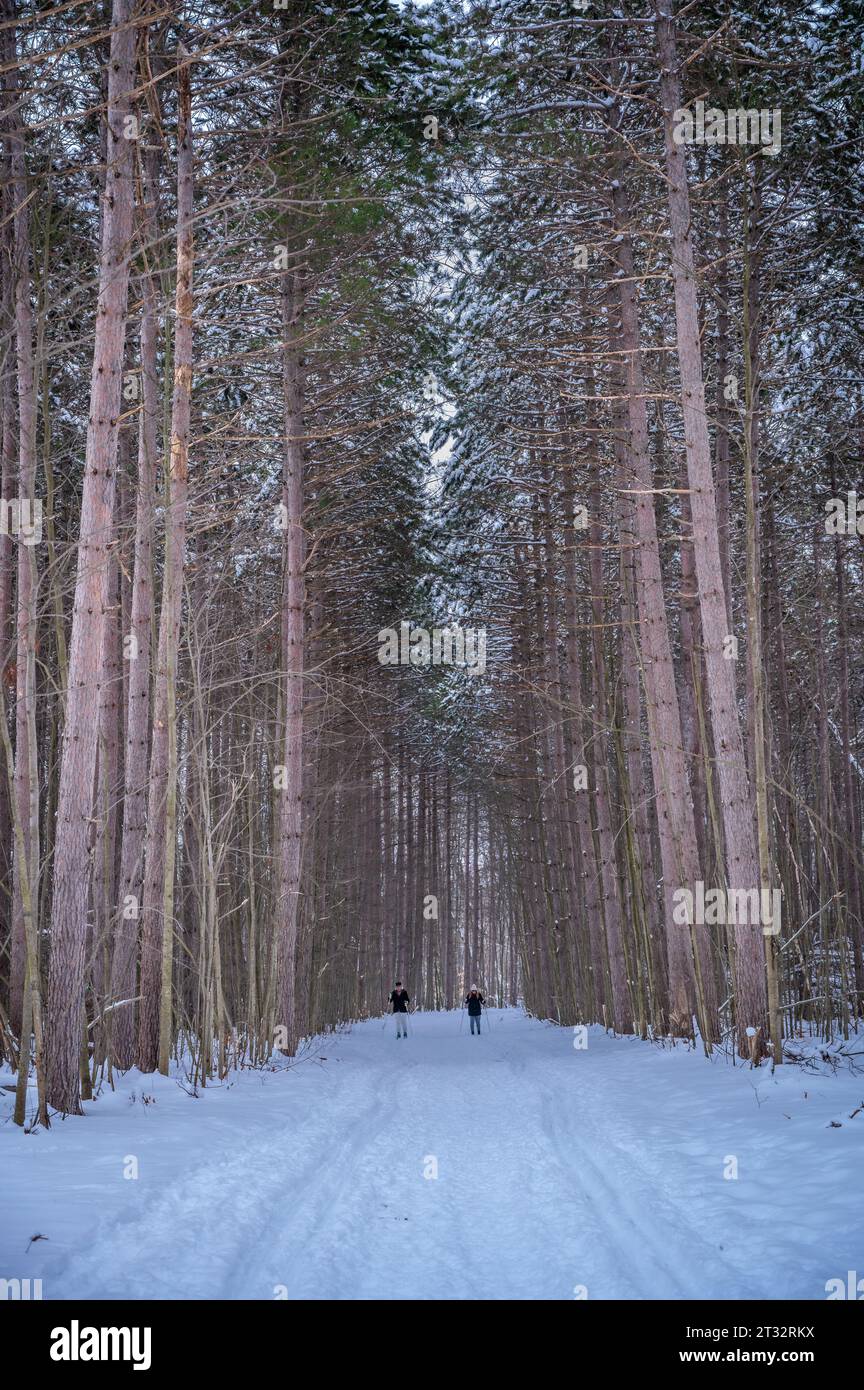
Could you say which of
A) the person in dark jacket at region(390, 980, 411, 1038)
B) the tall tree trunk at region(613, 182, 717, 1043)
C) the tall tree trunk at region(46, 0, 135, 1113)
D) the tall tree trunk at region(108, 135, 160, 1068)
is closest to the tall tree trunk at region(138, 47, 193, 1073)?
the tall tree trunk at region(108, 135, 160, 1068)

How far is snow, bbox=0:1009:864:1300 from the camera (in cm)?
389

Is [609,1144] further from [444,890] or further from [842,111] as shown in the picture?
[444,890]

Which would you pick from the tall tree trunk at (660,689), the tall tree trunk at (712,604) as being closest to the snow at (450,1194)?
the tall tree trunk at (712,604)

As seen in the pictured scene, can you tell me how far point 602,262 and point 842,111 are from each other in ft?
10.8

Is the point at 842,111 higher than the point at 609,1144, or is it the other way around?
the point at 842,111

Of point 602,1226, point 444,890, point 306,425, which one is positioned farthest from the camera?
point 444,890

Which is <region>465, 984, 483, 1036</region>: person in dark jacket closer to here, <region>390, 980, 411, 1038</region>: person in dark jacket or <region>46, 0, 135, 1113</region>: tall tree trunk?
<region>390, 980, 411, 1038</region>: person in dark jacket

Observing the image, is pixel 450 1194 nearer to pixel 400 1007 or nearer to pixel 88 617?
pixel 88 617

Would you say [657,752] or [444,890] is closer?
[657,752]

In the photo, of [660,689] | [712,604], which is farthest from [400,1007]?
[712,604]

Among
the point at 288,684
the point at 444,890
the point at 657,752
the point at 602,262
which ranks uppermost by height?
the point at 602,262

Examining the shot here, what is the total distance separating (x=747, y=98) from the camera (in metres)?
10.6

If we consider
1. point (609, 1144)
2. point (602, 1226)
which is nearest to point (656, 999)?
point (609, 1144)

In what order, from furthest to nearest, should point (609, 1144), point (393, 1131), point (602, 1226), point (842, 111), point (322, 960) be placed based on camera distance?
point (322, 960) < point (842, 111) < point (393, 1131) < point (609, 1144) < point (602, 1226)
